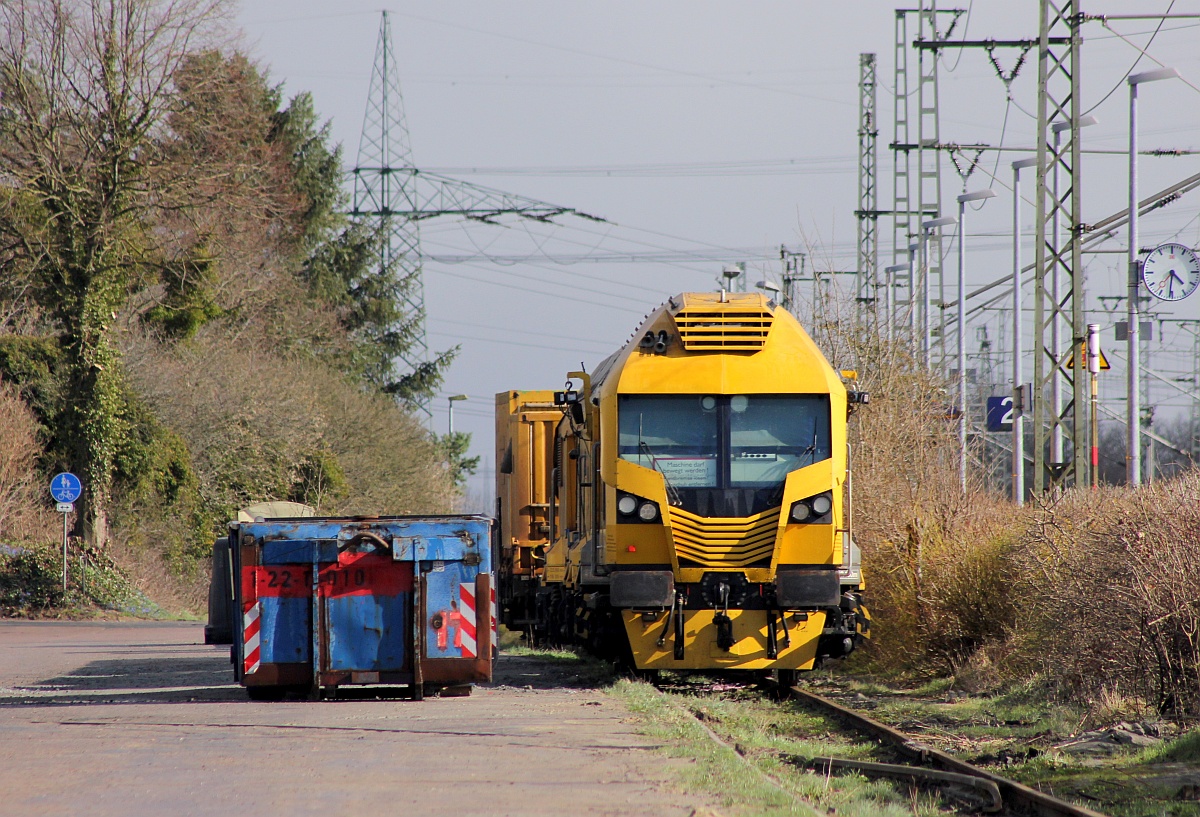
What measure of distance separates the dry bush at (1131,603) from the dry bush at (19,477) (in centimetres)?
2607

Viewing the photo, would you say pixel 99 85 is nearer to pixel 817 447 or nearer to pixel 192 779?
pixel 817 447

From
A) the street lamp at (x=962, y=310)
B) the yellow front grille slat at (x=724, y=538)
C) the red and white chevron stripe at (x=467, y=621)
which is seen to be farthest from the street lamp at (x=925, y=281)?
the red and white chevron stripe at (x=467, y=621)

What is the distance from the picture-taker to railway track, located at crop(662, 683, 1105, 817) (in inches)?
321

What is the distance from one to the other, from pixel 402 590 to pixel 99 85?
75.0 ft

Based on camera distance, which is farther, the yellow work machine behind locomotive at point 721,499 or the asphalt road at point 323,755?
the yellow work machine behind locomotive at point 721,499

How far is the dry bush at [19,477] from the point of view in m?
32.6

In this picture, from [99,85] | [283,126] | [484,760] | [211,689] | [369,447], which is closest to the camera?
[484,760]

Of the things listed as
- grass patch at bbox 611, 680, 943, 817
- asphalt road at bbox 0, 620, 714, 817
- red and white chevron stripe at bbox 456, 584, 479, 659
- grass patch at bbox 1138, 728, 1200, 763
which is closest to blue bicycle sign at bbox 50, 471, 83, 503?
asphalt road at bbox 0, 620, 714, 817

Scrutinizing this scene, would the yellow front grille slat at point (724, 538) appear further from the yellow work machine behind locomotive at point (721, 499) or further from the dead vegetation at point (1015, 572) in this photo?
the dead vegetation at point (1015, 572)

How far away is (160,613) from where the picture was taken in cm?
3409

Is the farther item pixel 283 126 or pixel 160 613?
pixel 283 126

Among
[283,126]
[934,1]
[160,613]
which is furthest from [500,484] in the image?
[283,126]

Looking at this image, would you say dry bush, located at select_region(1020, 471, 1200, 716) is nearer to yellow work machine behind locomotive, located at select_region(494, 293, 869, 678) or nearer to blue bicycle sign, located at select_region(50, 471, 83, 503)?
yellow work machine behind locomotive, located at select_region(494, 293, 869, 678)

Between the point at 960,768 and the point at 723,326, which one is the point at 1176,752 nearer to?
the point at 960,768
